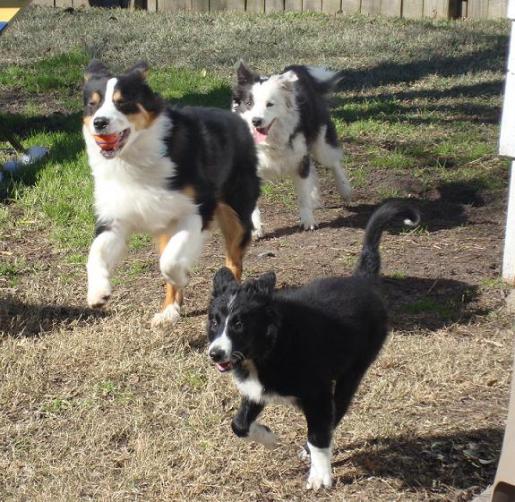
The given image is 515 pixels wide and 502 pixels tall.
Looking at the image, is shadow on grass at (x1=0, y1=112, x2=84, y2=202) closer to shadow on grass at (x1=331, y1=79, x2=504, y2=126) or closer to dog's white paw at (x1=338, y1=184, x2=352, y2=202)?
dog's white paw at (x1=338, y1=184, x2=352, y2=202)

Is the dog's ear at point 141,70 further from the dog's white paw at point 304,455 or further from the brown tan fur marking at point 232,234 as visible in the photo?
the dog's white paw at point 304,455

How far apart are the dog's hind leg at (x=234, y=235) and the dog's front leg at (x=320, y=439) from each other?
95.4 inches

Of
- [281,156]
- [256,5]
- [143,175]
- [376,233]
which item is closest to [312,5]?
[256,5]

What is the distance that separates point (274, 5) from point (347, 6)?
1065mm

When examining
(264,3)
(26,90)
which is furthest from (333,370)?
(264,3)

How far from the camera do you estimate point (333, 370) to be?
408cm

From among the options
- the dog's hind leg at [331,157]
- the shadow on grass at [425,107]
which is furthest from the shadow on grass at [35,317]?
the shadow on grass at [425,107]

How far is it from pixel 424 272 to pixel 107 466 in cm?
298

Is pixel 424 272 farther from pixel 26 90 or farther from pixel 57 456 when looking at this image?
pixel 26 90

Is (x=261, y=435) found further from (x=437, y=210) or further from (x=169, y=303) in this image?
(x=437, y=210)

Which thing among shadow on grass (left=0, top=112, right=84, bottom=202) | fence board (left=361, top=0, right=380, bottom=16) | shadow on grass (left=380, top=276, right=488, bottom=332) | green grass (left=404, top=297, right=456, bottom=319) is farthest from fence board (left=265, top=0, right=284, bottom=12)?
green grass (left=404, top=297, right=456, bottom=319)

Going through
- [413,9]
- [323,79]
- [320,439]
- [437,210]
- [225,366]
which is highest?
[413,9]

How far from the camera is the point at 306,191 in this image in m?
7.91

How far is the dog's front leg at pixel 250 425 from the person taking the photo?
4.10 m
